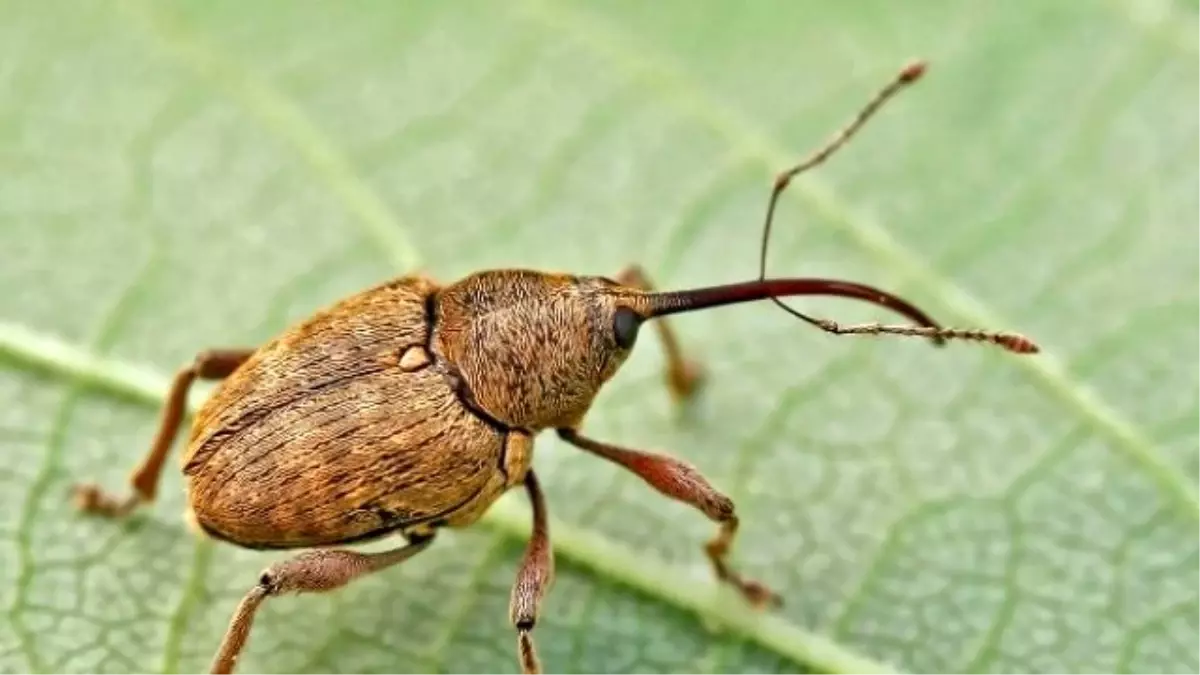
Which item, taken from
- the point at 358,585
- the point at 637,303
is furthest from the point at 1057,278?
the point at 358,585

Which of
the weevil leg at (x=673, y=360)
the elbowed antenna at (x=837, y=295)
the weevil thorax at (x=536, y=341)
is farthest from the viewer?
the weevil leg at (x=673, y=360)

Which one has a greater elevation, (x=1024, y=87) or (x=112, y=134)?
(x=1024, y=87)

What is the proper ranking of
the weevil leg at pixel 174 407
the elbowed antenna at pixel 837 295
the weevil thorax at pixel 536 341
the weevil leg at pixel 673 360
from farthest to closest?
the weevil leg at pixel 673 360, the weevil leg at pixel 174 407, the weevil thorax at pixel 536 341, the elbowed antenna at pixel 837 295

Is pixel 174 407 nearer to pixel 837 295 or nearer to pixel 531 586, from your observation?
pixel 531 586

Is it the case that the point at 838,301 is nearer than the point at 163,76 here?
Yes

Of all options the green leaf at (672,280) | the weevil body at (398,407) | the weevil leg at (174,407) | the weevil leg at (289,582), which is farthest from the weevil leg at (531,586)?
the weevil leg at (174,407)

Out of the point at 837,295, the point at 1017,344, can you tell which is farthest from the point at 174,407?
the point at 1017,344

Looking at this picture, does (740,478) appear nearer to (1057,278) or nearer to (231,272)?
(1057,278)

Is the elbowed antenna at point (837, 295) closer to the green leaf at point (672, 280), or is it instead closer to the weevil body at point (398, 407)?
the weevil body at point (398, 407)
